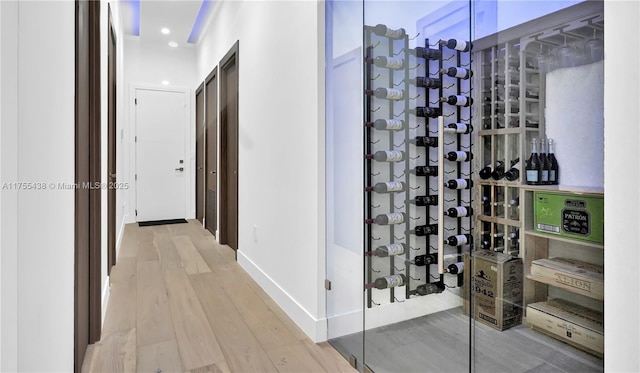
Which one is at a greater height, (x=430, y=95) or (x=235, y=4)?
(x=235, y=4)

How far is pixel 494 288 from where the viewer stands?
1266mm

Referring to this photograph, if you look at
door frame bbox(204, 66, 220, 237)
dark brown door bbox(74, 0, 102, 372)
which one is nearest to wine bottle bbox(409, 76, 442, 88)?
dark brown door bbox(74, 0, 102, 372)

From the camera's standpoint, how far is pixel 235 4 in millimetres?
3846

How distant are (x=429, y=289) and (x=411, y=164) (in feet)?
1.66

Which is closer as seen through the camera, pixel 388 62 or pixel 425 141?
pixel 425 141

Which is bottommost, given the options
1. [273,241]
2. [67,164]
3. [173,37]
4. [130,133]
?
[273,241]

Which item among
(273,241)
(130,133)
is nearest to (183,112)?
(130,133)

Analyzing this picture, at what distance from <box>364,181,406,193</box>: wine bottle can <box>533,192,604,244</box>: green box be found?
62cm

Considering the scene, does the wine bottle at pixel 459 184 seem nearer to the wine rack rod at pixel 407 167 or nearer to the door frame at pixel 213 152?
the wine rack rod at pixel 407 167

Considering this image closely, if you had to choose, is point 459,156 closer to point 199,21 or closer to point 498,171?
point 498,171

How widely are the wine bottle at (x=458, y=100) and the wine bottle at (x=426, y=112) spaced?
0.05 metres

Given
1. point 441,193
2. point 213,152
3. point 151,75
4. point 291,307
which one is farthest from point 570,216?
point 151,75

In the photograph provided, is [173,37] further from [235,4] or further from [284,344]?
[284,344]

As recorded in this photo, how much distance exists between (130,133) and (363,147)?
16.8 ft
